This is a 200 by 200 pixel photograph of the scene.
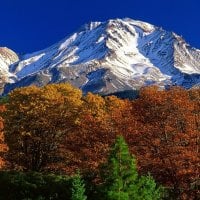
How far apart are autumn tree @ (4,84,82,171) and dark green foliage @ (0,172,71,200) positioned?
91.0 feet

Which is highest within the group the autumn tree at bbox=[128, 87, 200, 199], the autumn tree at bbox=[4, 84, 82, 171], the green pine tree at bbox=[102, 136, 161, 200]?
the autumn tree at bbox=[4, 84, 82, 171]

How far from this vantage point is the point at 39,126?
9212 cm

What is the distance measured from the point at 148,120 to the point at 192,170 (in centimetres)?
1062

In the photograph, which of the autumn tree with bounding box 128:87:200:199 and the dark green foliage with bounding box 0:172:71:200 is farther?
the autumn tree with bounding box 128:87:200:199

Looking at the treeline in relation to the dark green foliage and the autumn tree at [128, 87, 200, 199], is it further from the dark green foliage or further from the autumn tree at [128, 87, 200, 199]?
the dark green foliage

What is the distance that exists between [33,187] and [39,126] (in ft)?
108

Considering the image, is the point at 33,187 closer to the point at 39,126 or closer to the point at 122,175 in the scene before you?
the point at 122,175

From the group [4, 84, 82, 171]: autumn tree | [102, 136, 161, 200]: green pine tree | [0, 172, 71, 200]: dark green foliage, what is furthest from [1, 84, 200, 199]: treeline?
[102, 136, 161, 200]: green pine tree

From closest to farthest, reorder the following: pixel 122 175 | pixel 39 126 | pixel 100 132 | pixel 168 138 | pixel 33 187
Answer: pixel 122 175
pixel 33 187
pixel 168 138
pixel 100 132
pixel 39 126

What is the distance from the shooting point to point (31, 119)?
3664 inches

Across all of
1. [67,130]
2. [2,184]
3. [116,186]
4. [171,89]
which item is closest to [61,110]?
[67,130]

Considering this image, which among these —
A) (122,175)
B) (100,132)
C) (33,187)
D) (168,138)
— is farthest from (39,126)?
(122,175)

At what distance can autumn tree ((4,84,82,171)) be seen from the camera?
9147cm

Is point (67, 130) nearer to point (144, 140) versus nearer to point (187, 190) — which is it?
point (144, 140)
